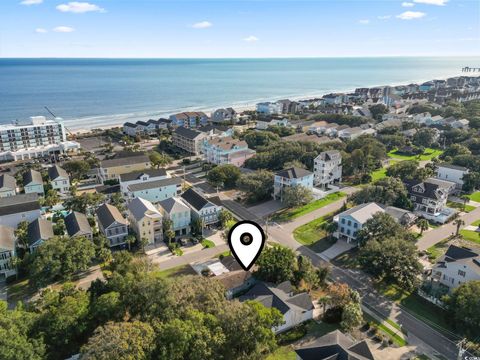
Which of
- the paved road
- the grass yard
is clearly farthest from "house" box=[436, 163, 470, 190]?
the paved road

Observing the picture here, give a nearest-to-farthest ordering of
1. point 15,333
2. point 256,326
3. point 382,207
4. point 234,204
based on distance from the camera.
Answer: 1. point 15,333
2. point 256,326
3. point 382,207
4. point 234,204

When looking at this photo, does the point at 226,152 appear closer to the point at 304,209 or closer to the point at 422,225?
the point at 304,209

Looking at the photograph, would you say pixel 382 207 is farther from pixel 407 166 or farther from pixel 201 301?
pixel 201 301

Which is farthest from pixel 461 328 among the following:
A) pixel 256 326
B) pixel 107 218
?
pixel 107 218

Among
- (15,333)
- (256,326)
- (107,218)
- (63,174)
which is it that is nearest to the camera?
(15,333)

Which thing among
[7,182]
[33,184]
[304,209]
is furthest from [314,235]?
[7,182]

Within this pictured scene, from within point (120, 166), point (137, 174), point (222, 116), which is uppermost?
point (222, 116)
